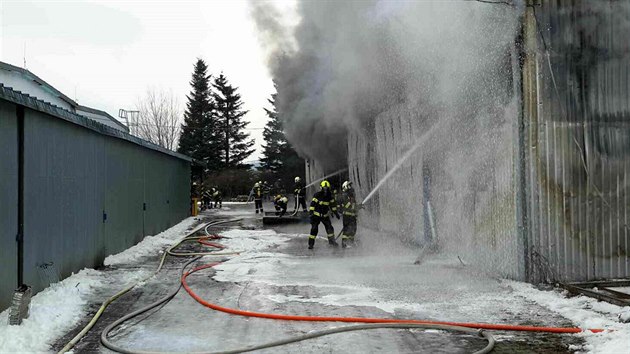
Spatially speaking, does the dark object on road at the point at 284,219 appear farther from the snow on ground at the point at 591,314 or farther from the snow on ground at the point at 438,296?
the snow on ground at the point at 591,314

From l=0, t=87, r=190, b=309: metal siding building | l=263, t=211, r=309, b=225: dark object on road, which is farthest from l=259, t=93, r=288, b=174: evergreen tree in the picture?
l=0, t=87, r=190, b=309: metal siding building

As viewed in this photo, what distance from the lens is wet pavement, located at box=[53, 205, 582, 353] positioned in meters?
4.24

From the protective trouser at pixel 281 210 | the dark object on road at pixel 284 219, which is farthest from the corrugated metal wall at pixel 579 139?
the protective trouser at pixel 281 210

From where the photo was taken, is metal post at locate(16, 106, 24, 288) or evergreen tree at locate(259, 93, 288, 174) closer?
metal post at locate(16, 106, 24, 288)

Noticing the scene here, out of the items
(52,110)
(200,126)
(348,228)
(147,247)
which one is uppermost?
(200,126)

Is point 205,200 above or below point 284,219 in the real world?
above

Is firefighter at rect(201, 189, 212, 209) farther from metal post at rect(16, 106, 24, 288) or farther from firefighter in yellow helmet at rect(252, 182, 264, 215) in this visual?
metal post at rect(16, 106, 24, 288)

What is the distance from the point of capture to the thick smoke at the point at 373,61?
7.15 m

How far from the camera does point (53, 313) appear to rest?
16.6ft

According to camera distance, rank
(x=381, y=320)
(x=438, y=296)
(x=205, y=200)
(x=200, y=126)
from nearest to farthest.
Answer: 1. (x=381, y=320)
2. (x=438, y=296)
3. (x=205, y=200)
4. (x=200, y=126)

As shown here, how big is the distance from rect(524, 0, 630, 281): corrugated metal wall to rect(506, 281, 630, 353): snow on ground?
49cm

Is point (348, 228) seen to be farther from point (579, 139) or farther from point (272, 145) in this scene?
point (272, 145)

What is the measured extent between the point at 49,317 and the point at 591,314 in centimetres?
539

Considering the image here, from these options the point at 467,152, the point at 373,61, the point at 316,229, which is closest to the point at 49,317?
the point at 316,229
